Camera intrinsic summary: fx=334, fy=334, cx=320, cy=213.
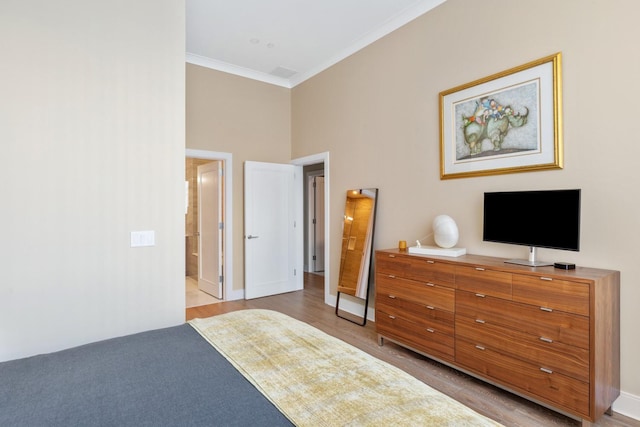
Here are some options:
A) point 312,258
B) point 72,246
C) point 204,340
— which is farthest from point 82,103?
point 312,258

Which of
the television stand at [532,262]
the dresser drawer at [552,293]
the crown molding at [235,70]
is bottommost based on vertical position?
the dresser drawer at [552,293]

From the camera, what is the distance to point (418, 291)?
277cm

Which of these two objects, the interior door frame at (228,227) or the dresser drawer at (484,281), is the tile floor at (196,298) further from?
the dresser drawer at (484,281)

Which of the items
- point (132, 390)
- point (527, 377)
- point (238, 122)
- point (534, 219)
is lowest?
point (527, 377)

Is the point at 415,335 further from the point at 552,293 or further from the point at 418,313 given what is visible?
the point at 552,293

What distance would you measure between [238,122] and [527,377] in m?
4.33

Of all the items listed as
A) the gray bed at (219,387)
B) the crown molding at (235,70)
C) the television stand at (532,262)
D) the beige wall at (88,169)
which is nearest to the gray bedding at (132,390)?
the gray bed at (219,387)

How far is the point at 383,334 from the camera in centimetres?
311

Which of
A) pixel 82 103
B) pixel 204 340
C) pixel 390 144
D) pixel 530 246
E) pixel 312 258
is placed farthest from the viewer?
pixel 312 258

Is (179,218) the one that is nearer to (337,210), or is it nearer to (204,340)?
(204,340)

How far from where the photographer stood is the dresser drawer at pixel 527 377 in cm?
189

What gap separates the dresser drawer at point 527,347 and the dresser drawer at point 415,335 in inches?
6.3

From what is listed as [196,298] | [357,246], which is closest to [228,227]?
[196,298]

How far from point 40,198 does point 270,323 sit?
1551 millimetres
